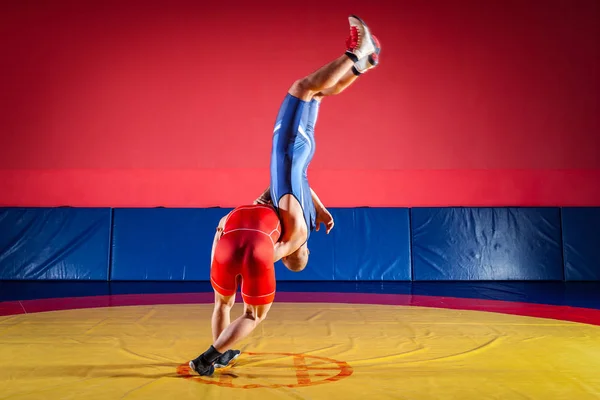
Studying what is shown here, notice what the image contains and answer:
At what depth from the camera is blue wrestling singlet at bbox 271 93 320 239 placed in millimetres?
2836

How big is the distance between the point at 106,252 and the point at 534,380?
5.92 meters

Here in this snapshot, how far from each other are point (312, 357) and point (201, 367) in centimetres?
67

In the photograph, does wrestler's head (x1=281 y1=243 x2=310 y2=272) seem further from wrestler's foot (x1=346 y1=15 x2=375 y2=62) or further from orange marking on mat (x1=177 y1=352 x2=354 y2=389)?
wrestler's foot (x1=346 y1=15 x2=375 y2=62)

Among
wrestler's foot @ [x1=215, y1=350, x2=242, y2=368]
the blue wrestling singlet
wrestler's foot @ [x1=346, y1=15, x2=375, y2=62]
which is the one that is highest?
wrestler's foot @ [x1=346, y1=15, x2=375, y2=62]

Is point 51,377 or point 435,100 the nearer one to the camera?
point 51,377

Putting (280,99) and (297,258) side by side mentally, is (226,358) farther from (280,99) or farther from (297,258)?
(280,99)

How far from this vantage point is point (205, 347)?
10.9 feet

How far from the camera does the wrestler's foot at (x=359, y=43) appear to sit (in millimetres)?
2752

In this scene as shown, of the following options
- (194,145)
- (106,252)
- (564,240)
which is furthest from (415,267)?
(106,252)

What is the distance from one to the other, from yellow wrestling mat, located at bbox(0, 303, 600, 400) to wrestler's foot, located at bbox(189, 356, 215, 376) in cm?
5

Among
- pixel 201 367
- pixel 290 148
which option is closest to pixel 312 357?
pixel 201 367

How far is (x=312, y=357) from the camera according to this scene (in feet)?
10.1

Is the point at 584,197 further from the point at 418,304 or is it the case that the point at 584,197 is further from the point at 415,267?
the point at 418,304

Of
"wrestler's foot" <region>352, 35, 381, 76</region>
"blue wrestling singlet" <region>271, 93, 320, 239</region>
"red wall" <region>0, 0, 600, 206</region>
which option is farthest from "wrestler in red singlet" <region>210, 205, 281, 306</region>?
"red wall" <region>0, 0, 600, 206</region>
